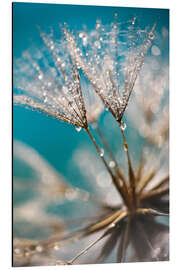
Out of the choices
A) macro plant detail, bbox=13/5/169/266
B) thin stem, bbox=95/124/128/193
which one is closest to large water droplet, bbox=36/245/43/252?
macro plant detail, bbox=13/5/169/266

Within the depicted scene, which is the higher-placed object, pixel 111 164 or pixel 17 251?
pixel 111 164

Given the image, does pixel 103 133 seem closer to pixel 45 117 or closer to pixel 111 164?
pixel 111 164

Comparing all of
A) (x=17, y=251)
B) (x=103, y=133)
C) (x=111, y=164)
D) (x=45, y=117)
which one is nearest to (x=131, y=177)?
(x=111, y=164)

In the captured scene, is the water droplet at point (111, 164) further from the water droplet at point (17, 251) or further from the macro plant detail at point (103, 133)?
the water droplet at point (17, 251)

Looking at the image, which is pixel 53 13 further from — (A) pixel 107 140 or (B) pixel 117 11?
(A) pixel 107 140

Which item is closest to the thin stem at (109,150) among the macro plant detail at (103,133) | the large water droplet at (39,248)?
the macro plant detail at (103,133)
